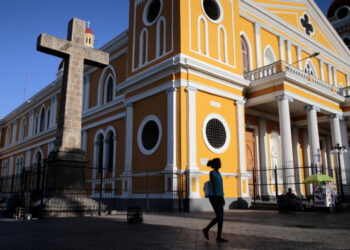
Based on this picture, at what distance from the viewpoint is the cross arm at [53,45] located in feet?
34.8

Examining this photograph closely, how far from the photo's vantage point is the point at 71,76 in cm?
1102

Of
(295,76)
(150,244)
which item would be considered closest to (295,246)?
(150,244)

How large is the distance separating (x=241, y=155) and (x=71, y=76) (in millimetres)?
8462

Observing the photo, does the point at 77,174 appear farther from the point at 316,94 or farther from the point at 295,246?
the point at 316,94

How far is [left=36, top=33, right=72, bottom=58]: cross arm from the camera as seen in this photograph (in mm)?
10601

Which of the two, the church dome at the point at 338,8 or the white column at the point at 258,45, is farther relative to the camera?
the church dome at the point at 338,8

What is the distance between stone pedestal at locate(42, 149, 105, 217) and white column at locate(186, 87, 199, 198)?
4.09 meters

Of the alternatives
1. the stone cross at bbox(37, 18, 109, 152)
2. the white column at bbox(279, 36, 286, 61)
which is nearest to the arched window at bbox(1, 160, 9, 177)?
the stone cross at bbox(37, 18, 109, 152)

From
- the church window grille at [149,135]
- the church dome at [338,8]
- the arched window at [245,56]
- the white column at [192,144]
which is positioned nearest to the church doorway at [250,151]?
the arched window at [245,56]

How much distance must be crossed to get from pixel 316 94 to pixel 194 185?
9005 millimetres

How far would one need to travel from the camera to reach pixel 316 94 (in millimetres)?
17109

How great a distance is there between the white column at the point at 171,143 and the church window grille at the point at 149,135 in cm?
97

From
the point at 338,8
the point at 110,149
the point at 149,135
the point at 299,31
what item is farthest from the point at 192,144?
the point at 338,8

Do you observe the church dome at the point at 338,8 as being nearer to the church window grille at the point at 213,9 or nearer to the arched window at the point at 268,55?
the arched window at the point at 268,55
